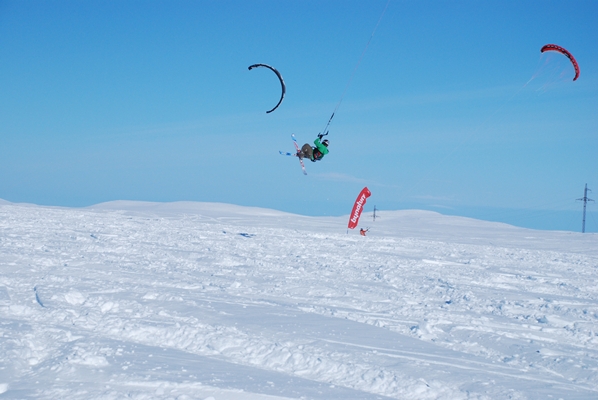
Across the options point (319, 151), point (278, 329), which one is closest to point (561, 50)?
point (319, 151)

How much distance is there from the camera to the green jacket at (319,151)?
12898 millimetres

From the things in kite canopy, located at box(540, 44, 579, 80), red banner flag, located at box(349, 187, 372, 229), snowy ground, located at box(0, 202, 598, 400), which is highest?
kite canopy, located at box(540, 44, 579, 80)

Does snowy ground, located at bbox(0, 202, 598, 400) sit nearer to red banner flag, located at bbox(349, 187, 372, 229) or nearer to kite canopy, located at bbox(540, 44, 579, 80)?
kite canopy, located at bbox(540, 44, 579, 80)

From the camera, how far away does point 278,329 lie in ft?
20.8

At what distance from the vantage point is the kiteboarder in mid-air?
42.4ft

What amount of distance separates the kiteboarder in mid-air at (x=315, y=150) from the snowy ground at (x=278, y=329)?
115 inches

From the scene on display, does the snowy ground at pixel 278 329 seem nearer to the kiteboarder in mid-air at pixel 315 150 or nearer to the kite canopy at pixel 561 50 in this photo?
the kiteboarder in mid-air at pixel 315 150

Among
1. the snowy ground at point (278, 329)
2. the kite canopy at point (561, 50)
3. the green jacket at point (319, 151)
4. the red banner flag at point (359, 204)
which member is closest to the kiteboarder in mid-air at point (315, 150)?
the green jacket at point (319, 151)

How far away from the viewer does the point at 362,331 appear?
659 cm

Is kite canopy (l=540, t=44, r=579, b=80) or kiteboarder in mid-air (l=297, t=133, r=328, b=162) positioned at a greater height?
kite canopy (l=540, t=44, r=579, b=80)

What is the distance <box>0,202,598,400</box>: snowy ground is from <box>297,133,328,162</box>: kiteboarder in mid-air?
2918mm

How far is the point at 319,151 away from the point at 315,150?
0.42 feet

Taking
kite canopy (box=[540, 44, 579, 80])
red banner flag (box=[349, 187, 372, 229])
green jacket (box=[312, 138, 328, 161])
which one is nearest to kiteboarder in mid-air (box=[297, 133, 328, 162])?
green jacket (box=[312, 138, 328, 161])

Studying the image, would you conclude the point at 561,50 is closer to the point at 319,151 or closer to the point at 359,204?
the point at 319,151
